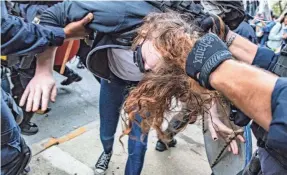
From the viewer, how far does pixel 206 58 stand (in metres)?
0.93

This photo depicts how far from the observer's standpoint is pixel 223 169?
80.1 inches

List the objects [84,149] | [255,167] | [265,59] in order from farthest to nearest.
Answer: [84,149] < [265,59] < [255,167]

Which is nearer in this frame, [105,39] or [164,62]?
[164,62]

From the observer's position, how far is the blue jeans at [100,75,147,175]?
2234 millimetres

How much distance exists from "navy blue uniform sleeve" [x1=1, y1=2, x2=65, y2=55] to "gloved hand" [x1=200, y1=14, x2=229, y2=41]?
2.15 feet

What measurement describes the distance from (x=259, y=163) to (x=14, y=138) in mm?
1011

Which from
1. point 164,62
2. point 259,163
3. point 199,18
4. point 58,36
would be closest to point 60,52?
point 58,36

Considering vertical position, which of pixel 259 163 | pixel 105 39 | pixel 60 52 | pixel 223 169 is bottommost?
pixel 223 169

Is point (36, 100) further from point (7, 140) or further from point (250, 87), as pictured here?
point (250, 87)

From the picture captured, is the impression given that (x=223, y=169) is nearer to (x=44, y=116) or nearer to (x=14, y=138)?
(x=14, y=138)

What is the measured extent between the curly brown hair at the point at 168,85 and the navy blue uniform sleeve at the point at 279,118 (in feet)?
1.25

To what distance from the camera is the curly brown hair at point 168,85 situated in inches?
49.0

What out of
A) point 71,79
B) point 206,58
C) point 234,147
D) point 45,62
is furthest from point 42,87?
point 71,79

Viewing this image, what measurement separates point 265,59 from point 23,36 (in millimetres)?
1026
